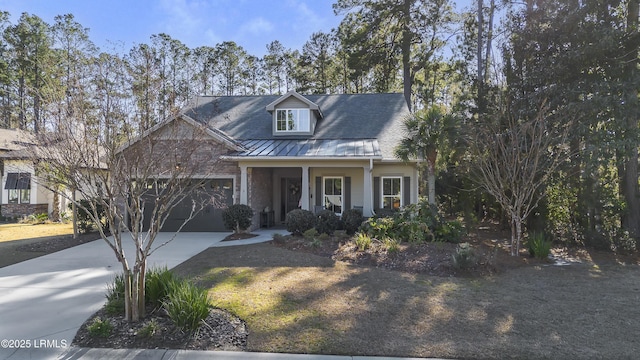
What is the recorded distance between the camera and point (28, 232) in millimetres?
14773

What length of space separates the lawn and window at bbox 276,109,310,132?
901cm

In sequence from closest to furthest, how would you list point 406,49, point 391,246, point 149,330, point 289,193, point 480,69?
point 149,330 → point 391,246 → point 289,193 → point 480,69 → point 406,49

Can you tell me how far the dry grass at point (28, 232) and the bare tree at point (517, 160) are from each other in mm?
16279

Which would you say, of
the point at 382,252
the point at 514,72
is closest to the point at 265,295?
the point at 382,252

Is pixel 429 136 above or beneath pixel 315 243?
above

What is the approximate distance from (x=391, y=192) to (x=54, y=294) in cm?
1188

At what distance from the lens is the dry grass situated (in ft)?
44.1

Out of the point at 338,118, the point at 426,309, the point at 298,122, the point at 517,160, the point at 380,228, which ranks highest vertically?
the point at 338,118

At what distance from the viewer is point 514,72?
1257 cm

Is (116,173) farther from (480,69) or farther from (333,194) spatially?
(480,69)

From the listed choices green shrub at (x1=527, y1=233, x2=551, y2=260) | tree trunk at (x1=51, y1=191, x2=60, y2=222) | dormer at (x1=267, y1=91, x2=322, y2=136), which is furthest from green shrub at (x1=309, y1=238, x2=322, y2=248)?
tree trunk at (x1=51, y1=191, x2=60, y2=222)

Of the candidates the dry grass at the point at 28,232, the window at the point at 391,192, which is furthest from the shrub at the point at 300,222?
the dry grass at the point at 28,232

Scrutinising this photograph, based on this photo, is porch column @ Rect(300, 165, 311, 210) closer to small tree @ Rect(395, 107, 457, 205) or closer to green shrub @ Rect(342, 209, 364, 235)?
green shrub @ Rect(342, 209, 364, 235)

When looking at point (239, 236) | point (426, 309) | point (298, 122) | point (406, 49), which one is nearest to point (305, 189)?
point (239, 236)
